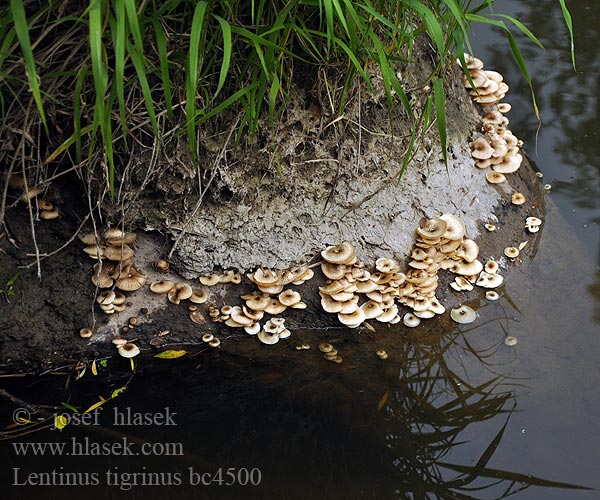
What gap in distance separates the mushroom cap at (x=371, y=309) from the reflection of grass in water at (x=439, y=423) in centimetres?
24

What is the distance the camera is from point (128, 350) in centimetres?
351

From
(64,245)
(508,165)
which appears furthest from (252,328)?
(508,165)

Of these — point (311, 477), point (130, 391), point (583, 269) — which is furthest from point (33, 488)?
point (583, 269)

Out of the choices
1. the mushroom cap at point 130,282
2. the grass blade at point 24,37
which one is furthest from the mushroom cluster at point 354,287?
the grass blade at point 24,37

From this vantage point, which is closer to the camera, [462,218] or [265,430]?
[265,430]

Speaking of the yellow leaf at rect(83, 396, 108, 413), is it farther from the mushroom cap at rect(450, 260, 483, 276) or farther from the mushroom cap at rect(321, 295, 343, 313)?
the mushroom cap at rect(450, 260, 483, 276)

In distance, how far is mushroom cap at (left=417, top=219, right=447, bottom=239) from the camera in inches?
145

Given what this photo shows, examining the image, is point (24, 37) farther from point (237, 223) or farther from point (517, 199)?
point (517, 199)

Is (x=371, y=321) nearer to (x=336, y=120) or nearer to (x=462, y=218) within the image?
(x=462, y=218)

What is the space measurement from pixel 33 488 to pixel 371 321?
6.06 ft

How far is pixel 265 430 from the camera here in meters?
3.26

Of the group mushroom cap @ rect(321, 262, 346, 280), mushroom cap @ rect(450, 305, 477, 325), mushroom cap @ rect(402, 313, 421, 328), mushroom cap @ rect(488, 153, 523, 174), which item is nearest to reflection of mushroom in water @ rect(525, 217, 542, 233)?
mushroom cap @ rect(488, 153, 523, 174)

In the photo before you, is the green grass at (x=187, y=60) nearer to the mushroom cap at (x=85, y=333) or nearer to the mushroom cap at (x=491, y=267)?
the mushroom cap at (x=85, y=333)

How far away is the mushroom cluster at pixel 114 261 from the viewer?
3.34m
